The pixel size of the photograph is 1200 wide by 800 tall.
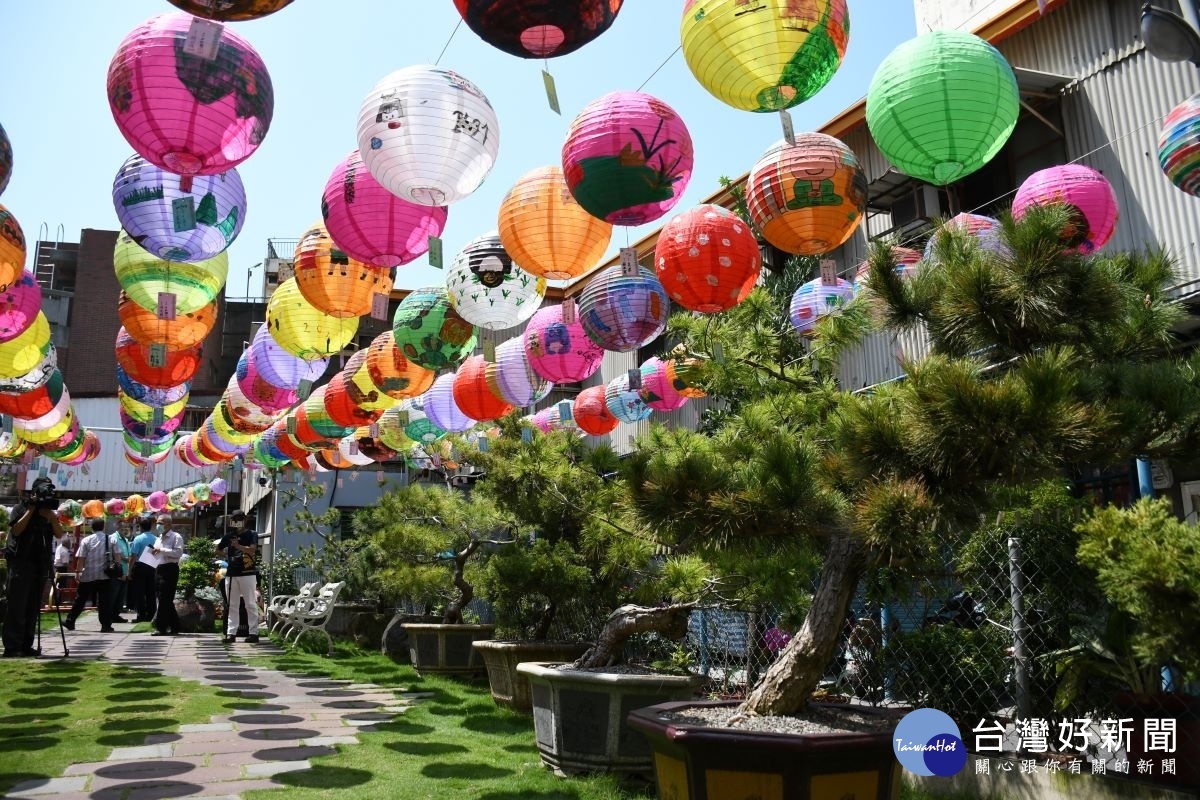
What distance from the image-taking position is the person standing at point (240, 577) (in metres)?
11.7

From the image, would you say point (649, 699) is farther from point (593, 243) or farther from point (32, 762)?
point (32, 762)

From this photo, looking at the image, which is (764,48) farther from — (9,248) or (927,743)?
(9,248)

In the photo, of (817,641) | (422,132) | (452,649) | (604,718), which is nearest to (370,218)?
(422,132)

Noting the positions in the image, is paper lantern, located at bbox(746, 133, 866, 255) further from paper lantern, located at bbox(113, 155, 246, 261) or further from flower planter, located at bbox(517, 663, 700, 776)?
paper lantern, located at bbox(113, 155, 246, 261)

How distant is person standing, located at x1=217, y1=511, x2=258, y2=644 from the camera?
1167cm

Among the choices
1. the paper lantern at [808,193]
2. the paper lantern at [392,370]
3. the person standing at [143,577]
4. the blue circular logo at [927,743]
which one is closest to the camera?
the blue circular logo at [927,743]

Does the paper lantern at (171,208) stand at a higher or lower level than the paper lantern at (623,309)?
higher

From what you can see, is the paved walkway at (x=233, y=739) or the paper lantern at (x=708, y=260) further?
the paper lantern at (x=708, y=260)

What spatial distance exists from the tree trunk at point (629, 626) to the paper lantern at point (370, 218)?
A: 247 cm

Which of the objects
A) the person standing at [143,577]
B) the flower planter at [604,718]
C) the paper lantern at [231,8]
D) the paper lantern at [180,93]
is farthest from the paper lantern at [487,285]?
the person standing at [143,577]

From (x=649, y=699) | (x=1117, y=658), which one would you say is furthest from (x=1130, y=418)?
(x=649, y=699)

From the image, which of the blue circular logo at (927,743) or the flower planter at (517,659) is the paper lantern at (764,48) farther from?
the flower planter at (517,659)

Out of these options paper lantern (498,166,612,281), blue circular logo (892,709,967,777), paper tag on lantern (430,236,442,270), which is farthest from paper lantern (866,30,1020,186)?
blue circular logo (892,709,967,777)

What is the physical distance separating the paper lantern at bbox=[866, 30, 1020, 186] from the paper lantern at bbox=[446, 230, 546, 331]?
2576 mm
